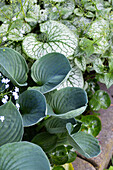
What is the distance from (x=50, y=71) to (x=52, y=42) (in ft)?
0.86

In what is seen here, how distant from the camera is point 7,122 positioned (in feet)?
2.49

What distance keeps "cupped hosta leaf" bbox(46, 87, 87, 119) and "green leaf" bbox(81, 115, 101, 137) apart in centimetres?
29

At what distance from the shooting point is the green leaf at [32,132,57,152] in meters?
0.97

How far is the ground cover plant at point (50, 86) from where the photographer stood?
754 mm

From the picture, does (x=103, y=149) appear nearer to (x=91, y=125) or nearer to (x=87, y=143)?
(x=91, y=125)

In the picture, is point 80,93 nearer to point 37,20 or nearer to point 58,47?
point 58,47

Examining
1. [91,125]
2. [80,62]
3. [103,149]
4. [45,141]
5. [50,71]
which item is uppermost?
[50,71]

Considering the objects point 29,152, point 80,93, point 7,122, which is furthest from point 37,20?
point 29,152

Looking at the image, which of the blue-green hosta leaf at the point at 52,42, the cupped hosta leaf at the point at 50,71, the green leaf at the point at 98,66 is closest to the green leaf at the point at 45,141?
the cupped hosta leaf at the point at 50,71

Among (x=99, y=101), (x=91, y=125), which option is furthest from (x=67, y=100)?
(x=99, y=101)

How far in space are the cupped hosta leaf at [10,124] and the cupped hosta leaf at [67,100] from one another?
18cm

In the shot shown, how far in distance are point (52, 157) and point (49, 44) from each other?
57 centimetres

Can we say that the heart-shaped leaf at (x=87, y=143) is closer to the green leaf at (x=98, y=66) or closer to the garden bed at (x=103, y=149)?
the garden bed at (x=103, y=149)

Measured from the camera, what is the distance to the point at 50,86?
92cm
